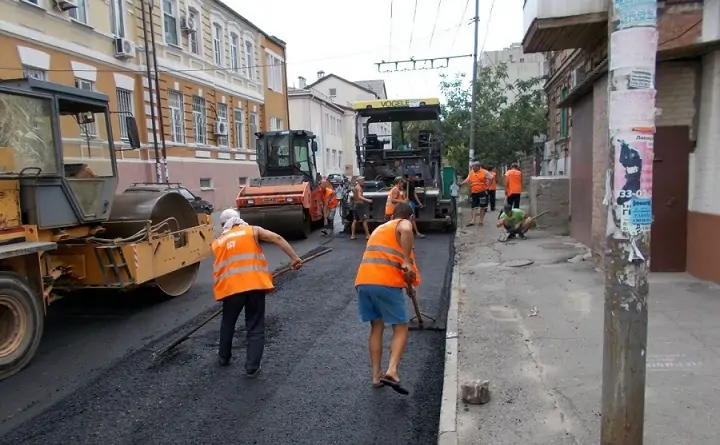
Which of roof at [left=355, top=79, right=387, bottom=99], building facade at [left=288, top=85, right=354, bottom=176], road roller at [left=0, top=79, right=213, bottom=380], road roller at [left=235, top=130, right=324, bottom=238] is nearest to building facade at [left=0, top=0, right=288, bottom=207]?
road roller at [left=235, top=130, right=324, bottom=238]

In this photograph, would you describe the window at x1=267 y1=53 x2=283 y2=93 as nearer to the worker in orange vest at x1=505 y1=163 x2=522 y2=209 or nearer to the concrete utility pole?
the worker in orange vest at x1=505 y1=163 x2=522 y2=209

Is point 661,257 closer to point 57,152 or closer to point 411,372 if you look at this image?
point 411,372

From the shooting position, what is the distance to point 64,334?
6215 millimetres

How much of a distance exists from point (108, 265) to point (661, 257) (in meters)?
6.88

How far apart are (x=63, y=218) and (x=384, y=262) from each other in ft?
11.5

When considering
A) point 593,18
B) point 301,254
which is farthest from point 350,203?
point 593,18

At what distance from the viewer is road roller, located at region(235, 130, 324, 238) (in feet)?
43.2

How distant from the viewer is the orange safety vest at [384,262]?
4506 millimetres

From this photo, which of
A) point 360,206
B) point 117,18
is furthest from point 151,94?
point 360,206

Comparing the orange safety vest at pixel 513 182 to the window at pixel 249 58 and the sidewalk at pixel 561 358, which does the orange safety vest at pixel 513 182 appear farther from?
→ the window at pixel 249 58

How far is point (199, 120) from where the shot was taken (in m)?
22.0

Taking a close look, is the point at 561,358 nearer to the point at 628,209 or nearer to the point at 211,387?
the point at 628,209

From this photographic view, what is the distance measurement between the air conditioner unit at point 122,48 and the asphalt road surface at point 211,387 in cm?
1194


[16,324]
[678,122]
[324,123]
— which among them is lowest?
[16,324]
